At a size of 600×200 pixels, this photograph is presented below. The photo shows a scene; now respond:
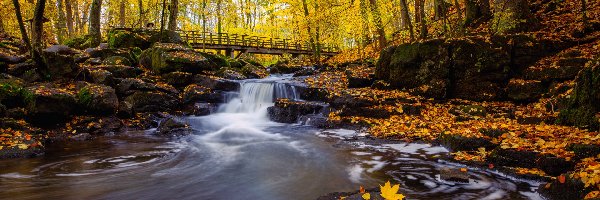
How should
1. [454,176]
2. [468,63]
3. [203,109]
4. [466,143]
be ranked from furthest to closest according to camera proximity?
[203,109]
[468,63]
[466,143]
[454,176]

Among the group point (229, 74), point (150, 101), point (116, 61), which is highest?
point (116, 61)

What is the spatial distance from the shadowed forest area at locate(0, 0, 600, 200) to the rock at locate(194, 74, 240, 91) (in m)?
0.05

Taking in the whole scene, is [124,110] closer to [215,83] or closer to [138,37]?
[215,83]

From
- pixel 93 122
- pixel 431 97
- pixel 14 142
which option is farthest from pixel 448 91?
pixel 14 142

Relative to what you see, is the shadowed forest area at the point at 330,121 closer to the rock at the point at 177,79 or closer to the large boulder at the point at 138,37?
the rock at the point at 177,79

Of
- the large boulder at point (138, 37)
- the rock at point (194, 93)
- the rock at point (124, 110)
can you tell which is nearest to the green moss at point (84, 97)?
the rock at point (124, 110)

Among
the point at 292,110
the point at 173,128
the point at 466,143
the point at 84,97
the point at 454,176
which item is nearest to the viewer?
the point at 454,176

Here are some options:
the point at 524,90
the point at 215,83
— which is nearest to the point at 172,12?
the point at 215,83

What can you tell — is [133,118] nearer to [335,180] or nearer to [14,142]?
[14,142]

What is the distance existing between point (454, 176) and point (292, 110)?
288 inches

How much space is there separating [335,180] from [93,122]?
7.72m

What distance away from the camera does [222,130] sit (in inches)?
454

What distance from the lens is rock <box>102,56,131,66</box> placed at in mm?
14727

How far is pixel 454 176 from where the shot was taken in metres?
5.47
